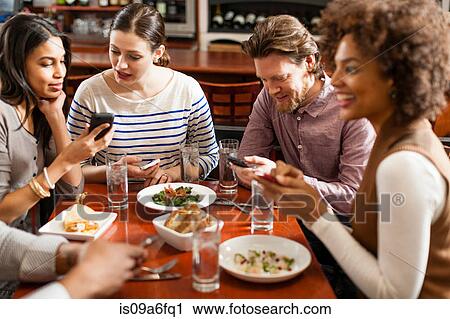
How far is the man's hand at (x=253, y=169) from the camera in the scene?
4.02 feet

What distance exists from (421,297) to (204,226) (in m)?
0.42

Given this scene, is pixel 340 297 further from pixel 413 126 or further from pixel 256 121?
pixel 256 121

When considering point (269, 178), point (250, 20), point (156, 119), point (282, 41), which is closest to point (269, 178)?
point (269, 178)

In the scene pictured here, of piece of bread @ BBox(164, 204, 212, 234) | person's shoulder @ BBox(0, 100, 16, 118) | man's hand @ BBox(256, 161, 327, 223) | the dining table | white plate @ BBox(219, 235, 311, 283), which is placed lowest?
the dining table

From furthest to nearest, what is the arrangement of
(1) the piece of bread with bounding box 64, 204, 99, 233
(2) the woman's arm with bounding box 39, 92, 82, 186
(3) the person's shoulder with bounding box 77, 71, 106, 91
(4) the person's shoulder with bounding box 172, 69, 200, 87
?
1. (4) the person's shoulder with bounding box 172, 69, 200, 87
2. (3) the person's shoulder with bounding box 77, 71, 106, 91
3. (2) the woman's arm with bounding box 39, 92, 82, 186
4. (1) the piece of bread with bounding box 64, 204, 99, 233

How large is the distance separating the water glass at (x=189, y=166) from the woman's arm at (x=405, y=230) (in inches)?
24.9

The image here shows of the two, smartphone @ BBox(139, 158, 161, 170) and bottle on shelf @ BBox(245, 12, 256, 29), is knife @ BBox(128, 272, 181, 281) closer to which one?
smartphone @ BBox(139, 158, 161, 170)

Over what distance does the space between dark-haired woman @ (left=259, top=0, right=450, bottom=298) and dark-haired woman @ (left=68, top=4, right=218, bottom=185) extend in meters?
0.62

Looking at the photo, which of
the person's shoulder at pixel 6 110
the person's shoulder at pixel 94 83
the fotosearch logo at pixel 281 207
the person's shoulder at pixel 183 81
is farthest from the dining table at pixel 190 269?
the person's shoulder at pixel 183 81

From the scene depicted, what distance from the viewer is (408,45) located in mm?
917

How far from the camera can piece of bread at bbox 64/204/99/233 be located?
3.72 ft

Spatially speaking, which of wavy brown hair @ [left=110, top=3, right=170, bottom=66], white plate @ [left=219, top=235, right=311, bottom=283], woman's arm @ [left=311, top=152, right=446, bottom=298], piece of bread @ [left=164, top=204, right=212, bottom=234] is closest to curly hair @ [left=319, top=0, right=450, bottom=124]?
woman's arm @ [left=311, top=152, right=446, bottom=298]
